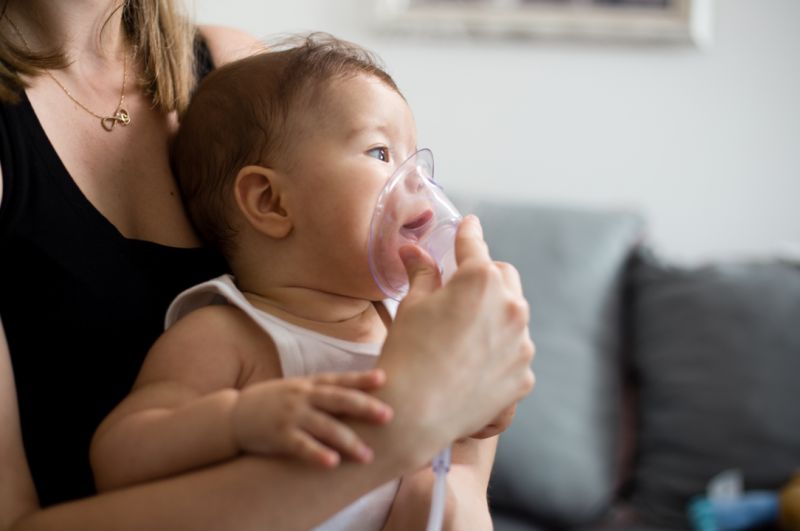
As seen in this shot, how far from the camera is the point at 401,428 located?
2.58ft

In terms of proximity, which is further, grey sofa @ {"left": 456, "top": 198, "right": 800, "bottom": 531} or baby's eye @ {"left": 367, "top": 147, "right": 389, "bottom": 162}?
grey sofa @ {"left": 456, "top": 198, "right": 800, "bottom": 531}

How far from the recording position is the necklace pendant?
114 cm

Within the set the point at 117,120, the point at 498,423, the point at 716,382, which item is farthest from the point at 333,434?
the point at 716,382

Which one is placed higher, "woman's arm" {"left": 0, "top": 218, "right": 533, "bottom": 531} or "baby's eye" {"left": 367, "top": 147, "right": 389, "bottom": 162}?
"baby's eye" {"left": 367, "top": 147, "right": 389, "bottom": 162}

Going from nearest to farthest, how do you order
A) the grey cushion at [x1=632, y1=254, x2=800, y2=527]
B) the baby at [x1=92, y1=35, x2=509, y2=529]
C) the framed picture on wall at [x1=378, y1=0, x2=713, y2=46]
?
the baby at [x1=92, y1=35, x2=509, y2=529] < the grey cushion at [x1=632, y1=254, x2=800, y2=527] < the framed picture on wall at [x1=378, y1=0, x2=713, y2=46]

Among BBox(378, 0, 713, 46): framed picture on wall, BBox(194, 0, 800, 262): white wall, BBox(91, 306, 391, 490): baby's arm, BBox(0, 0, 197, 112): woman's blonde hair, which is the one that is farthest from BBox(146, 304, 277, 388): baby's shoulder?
BBox(378, 0, 713, 46): framed picture on wall

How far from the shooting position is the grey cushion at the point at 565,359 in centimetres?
236

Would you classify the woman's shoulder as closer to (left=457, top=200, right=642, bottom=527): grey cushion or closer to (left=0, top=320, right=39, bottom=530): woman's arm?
(left=0, top=320, right=39, bottom=530): woman's arm

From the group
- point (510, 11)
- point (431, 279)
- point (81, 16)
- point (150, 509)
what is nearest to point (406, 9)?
point (510, 11)

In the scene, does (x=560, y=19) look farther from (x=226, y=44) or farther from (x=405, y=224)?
(x=405, y=224)

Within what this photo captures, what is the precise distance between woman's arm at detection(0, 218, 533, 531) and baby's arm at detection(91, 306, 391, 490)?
0.06ft

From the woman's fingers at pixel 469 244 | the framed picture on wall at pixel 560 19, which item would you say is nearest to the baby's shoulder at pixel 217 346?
the woman's fingers at pixel 469 244

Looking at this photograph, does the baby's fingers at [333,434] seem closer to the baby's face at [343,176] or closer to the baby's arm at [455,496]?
the baby's arm at [455,496]

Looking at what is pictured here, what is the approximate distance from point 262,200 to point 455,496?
40cm
